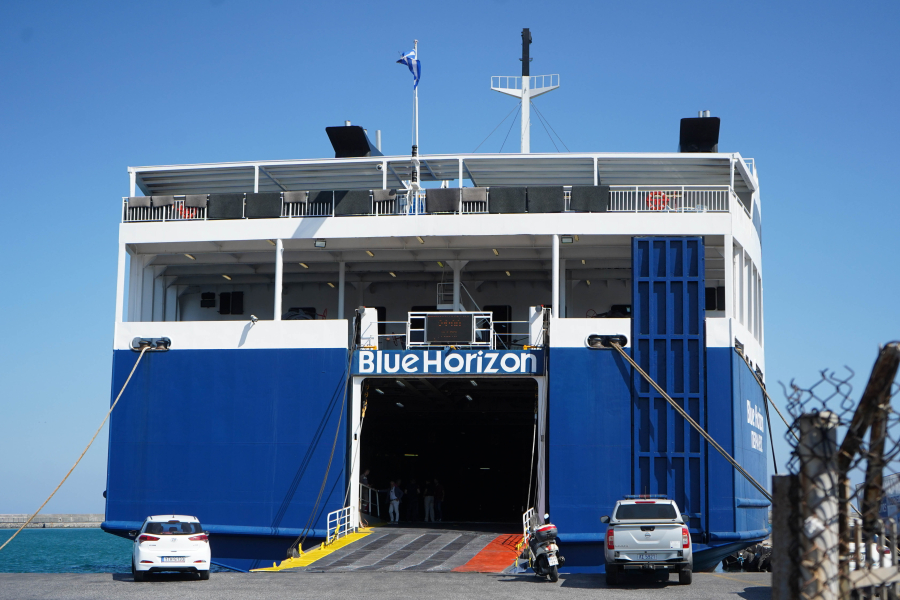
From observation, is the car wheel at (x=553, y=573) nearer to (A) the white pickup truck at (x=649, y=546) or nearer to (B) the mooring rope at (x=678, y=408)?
(A) the white pickup truck at (x=649, y=546)

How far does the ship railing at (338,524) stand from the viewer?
20.4m

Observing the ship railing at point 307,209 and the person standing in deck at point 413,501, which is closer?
the ship railing at point 307,209

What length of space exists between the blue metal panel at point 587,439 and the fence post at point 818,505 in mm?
16165

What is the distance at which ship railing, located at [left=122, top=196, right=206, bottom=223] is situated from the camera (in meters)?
23.2

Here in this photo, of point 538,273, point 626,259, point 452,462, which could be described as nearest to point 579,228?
point 626,259

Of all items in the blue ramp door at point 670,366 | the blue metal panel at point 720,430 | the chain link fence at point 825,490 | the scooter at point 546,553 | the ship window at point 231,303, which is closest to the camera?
the chain link fence at point 825,490

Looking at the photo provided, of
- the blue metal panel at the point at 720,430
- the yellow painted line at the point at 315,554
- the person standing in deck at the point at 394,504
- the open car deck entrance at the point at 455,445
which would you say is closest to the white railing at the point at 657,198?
the blue metal panel at the point at 720,430

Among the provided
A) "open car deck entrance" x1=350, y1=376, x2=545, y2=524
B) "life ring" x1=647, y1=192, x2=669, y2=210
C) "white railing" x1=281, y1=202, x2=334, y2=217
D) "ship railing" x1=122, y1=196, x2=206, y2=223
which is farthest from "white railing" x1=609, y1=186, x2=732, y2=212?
"ship railing" x1=122, y1=196, x2=206, y2=223

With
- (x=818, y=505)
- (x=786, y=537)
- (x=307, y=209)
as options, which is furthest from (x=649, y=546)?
(x=818, y=505)

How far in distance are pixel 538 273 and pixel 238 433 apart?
9.76m

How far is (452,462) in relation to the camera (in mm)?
36938

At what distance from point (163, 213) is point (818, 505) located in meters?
21.5

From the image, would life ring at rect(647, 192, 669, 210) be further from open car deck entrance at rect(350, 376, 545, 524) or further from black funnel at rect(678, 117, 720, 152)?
black funnel at rect(678, 117, 720, 152)

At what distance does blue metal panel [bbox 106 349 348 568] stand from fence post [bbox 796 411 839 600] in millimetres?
17453
